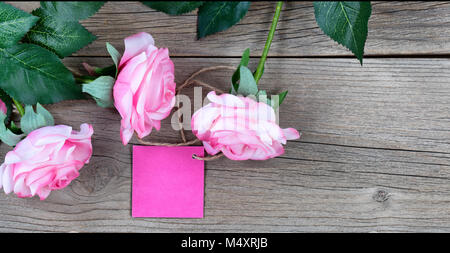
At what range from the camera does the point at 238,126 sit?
1.62 feet

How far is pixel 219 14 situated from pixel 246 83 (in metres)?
0.13

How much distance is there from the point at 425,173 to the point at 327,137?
180 mm

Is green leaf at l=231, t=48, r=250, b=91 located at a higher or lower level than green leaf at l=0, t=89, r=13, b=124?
higher

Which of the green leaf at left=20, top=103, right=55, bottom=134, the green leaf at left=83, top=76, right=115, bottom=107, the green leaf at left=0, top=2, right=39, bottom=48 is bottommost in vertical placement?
the green leaf at left=20, top=103, right=55, bottom=134

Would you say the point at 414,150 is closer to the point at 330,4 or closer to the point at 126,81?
the point at 330,4

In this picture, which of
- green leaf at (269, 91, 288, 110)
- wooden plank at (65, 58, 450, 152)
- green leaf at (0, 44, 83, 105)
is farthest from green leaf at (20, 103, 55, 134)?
green leaf at (269, 91, 288, 110)

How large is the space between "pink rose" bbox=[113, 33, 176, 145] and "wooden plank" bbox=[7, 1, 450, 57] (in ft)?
0.30

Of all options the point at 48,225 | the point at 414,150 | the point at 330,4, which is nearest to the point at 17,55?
the point at 48,225

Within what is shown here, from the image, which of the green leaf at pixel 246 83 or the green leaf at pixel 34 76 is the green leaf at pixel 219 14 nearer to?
the green leaf at pixel 246 83

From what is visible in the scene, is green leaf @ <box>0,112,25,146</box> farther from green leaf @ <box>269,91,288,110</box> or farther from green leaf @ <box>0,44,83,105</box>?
green leaf @ <box>269,91,288,110</box>

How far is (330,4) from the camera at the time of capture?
0.53 meters

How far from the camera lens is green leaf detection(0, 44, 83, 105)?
20.2 inches

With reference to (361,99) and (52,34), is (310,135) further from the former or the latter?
(52,34)

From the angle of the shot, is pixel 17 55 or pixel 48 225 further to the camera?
pixel 48 225
